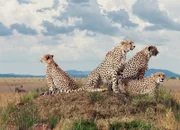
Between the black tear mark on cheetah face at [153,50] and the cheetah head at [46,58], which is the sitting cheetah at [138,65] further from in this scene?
the cheetah head at [46,58]

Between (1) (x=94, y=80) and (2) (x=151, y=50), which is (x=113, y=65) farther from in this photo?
(2) (x=151, y=50)

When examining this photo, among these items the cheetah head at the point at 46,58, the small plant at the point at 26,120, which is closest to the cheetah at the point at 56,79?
the cheetah head at the point at 46,58

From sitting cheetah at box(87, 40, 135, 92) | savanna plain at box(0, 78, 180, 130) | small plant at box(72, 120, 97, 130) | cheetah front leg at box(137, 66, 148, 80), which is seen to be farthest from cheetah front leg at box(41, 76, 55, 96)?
small plant at box(72, 120, 97, 130)

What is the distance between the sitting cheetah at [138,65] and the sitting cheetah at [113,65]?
460mm

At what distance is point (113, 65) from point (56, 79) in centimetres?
158

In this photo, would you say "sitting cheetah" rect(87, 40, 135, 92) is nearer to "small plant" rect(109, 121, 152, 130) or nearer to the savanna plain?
the savanna plain

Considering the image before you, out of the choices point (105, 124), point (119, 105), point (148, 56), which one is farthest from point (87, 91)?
point (105, 124)

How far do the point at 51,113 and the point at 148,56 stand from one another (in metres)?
3.11

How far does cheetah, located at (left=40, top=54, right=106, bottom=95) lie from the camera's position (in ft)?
43.9

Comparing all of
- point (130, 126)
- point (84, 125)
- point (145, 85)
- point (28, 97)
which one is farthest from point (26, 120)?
point (145, 85)

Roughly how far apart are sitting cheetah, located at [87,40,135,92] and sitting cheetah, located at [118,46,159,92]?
1.51 feet

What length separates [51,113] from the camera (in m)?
12.2

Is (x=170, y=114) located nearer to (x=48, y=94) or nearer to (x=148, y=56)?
(x=148, y=56)

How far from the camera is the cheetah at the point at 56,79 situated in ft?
43.9
